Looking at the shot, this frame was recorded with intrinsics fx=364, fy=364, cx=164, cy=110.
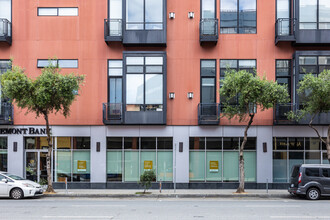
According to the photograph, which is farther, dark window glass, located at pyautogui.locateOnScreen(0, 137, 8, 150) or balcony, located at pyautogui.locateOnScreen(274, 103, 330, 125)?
dark window glass, located at pyautogui.locateOnScreen(0, 137, 8, 150)

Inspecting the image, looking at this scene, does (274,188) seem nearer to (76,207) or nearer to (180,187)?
(180,187)

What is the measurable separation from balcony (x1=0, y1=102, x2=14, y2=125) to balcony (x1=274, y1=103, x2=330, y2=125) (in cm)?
1622

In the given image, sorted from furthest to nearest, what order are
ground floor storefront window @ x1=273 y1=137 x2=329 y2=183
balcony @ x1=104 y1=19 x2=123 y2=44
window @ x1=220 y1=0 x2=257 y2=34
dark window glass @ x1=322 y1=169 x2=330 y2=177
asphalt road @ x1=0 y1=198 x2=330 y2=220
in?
window @ x1=220 y1=0 x2=257 y2=34, ground floor storefront window @ x1=273 y1=137 x2=329 y2=183, balcony @ x1=104 y1=19 x2=123 y2=44, dark window glass @ x1=322 y1=169 x2=330 y2=177, asphalt road @ x1=0 y1=198 x2=330 y2=220

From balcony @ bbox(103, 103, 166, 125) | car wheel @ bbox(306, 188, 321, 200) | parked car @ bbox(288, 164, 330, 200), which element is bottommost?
car wheel @ bbox(306, 188, 321, 200)

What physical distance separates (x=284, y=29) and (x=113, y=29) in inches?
416

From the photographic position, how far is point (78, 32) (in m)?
23.0

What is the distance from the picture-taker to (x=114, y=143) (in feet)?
74.5

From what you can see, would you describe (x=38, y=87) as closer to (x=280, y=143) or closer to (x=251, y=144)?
(x=251, y=144)

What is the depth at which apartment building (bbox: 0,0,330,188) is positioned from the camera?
2231 cm

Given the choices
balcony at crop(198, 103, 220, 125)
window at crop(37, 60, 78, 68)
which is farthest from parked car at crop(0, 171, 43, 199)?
balcony at crop(198, 103, 220, 125)

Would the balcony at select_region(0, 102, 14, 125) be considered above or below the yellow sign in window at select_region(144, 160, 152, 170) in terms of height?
above

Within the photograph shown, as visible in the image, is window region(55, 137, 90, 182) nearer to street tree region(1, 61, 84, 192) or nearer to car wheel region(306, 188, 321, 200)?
street tree region(1, 61, 84, 192)

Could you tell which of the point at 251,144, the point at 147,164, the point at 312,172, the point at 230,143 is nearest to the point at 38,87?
the point at 147,164

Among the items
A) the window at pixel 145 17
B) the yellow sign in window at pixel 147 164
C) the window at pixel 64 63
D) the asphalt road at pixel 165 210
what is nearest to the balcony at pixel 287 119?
the asphalt road at pixel 165 210
